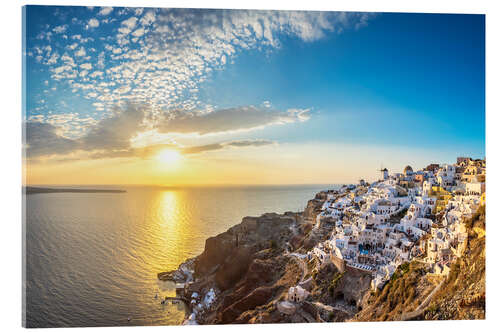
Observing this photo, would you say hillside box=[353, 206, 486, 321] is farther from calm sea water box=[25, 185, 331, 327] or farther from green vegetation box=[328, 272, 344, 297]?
calm sea water box=[25, 185, 331, 327]

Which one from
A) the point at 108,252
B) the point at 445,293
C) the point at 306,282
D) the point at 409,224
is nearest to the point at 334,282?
the point at 306,282

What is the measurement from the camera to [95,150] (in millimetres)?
8500

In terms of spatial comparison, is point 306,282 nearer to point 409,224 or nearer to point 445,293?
point 409,224

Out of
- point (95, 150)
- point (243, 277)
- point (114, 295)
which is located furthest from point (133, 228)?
point (95, 150)

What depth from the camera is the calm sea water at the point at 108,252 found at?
8384 mm

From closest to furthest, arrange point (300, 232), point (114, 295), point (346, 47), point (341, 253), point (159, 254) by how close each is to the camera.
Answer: point (346, 47), point (341, 253), point (114, 295), point (300, 232), point (159, 254)

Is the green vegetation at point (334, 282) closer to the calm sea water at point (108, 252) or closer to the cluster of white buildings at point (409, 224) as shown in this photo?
the cluster of white buildings at point (409, 224)

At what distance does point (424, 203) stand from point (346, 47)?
8565 mm

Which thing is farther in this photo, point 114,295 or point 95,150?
point 114,295

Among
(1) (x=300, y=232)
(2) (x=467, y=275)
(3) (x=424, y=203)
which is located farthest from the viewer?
(1) (x=300, y=232)

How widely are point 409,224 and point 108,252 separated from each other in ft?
58.9

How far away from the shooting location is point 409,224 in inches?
450

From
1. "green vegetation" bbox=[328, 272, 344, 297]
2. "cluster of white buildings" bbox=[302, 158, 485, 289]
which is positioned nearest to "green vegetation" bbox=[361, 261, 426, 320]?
"cluster of white buildings" bbox=[302, 158, 485, 289]
